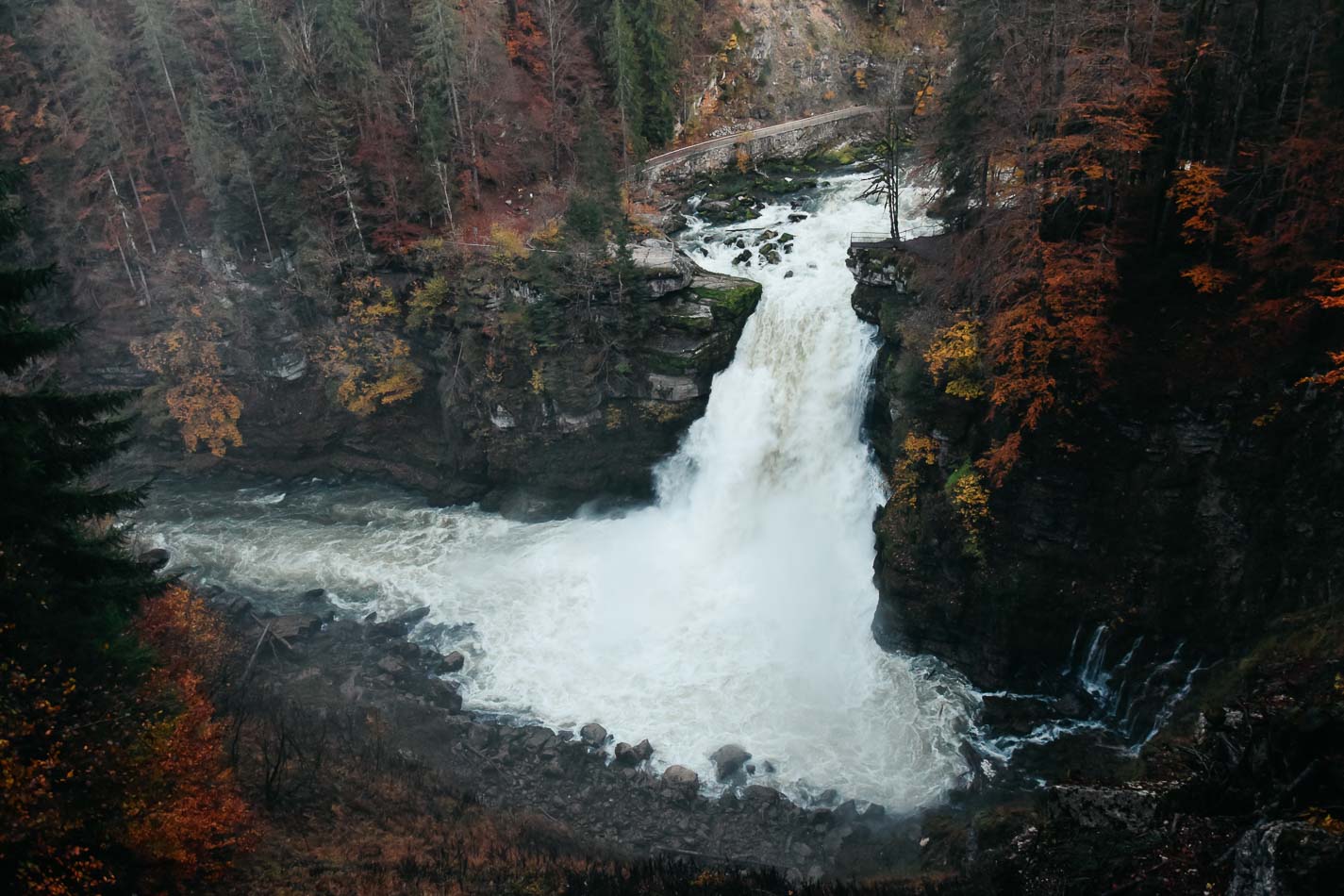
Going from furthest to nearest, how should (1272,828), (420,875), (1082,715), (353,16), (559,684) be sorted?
(353,16) → (559,684) → (1082,715) → (420,875) → (1272,828)

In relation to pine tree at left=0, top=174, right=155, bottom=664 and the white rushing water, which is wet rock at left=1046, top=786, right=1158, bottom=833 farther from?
pine tree at left=0, top=174, right=155, bottom=664

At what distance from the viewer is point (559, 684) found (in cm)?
2839

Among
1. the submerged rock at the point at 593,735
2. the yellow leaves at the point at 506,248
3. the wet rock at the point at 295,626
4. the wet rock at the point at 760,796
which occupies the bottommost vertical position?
the wet rock at the point at 760,796

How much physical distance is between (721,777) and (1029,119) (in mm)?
23313

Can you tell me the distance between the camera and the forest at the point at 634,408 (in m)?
14.2

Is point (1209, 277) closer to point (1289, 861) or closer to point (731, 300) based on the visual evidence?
point (1289, 861)

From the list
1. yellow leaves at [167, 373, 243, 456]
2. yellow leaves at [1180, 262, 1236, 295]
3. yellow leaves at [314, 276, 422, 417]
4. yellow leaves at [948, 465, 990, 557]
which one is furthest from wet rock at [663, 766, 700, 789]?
yellow leaves at [167, 373, 243, 456]

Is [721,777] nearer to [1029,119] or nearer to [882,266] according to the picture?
[882,266]

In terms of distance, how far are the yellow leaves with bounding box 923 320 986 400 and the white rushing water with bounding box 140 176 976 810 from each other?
611 centimetres

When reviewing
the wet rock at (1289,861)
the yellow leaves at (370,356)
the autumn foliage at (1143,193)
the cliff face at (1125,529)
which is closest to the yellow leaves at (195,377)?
the yellow leaves at (370,356)

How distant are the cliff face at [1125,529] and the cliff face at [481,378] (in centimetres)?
1194

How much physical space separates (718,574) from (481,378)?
15.8 m

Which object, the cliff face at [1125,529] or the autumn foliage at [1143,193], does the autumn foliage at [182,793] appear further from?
the autumn foliage at [1143,193]

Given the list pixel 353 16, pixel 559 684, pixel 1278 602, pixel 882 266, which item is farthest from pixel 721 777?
pixel 353 16
